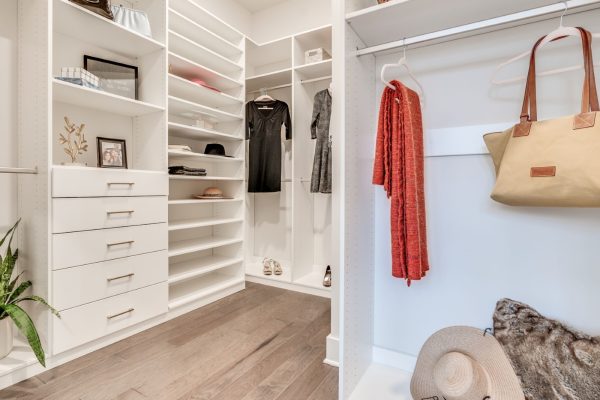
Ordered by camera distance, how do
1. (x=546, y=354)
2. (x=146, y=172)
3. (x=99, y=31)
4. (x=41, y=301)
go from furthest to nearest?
(x=146, y=172), (x=99, y=31), (x=41, y=301), (x=546, y=354)

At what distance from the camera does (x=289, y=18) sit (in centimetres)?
313

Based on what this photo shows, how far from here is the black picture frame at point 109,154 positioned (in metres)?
1.97

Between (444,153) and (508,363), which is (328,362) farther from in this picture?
(444,153)

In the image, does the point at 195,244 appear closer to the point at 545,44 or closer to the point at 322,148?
the point at 322,148

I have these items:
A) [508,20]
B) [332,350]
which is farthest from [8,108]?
[508,20]

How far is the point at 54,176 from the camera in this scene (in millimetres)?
1502

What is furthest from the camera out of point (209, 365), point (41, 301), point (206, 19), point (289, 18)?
point (289, 18)

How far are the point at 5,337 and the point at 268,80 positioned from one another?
2.65 metres

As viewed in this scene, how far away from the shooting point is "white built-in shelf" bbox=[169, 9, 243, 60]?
224 centimetres

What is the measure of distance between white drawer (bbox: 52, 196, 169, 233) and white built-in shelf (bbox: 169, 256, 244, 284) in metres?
0.47

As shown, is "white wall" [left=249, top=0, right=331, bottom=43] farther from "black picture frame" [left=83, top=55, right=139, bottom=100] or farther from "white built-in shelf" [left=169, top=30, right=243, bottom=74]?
"black picture frame" [left=83, top=55, right=139, bottom=100]

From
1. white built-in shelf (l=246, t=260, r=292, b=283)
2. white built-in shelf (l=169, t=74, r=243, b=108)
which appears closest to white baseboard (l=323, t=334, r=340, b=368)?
white built-in shelf (l=246, t=260, r=292, b=283)

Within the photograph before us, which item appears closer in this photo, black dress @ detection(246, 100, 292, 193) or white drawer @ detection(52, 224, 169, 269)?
white drawer @ detection(52, 224, 169, 269)

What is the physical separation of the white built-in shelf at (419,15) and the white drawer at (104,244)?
5.57 ft
